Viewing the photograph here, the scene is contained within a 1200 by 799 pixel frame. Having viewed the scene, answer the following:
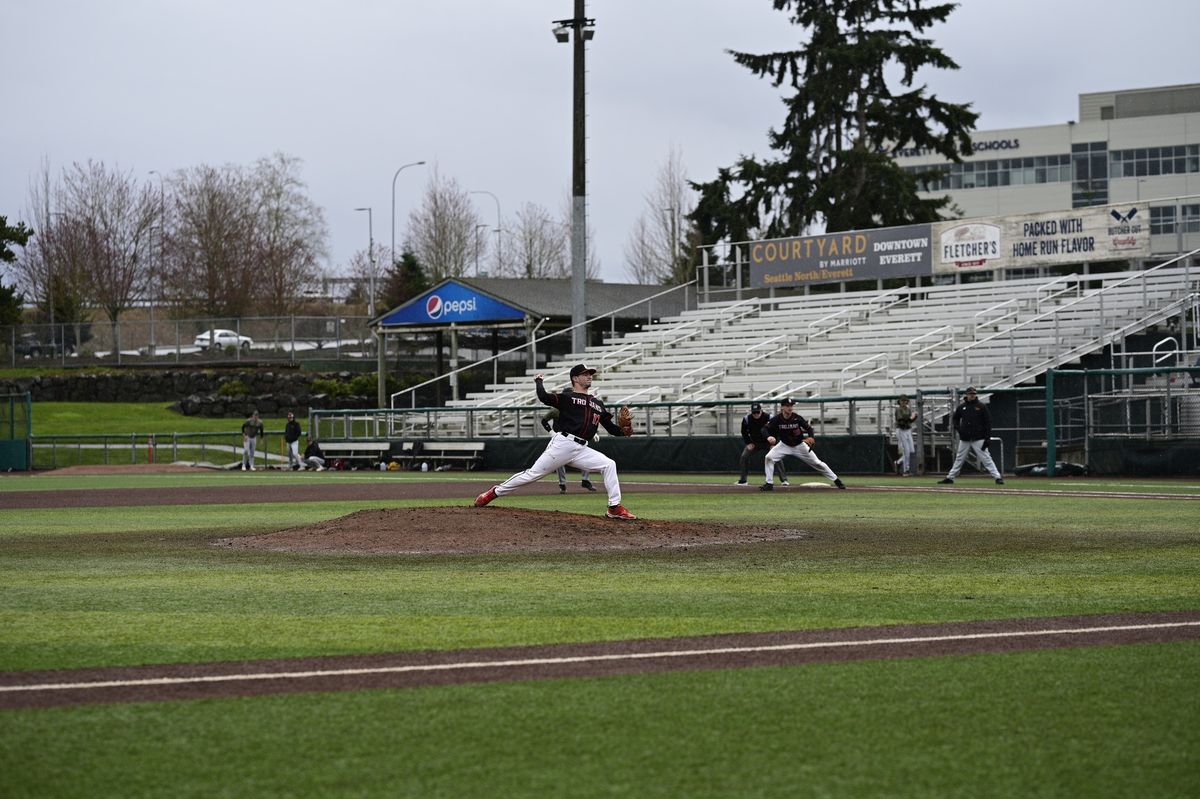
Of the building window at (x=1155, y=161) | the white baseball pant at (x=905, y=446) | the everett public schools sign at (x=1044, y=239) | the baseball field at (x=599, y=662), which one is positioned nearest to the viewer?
the baseball field at (x=599, y=662)

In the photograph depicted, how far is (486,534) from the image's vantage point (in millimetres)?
14430

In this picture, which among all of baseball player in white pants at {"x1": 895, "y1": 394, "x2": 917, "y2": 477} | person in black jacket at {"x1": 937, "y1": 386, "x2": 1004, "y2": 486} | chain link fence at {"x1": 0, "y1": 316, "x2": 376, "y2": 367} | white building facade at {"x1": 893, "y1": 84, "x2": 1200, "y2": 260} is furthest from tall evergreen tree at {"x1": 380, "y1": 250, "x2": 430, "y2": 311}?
person in black jacket at {"x1": 937, "y1": 386, "x2": 1004, "y2": 486}

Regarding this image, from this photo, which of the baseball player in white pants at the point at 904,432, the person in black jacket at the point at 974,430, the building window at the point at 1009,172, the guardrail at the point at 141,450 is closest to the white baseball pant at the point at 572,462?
the person in black jacket at the point at 974,430

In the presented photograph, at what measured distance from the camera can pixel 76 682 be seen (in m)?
6.89

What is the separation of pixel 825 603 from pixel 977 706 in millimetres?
3343

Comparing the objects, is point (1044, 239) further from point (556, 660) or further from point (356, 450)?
point (556, 660)

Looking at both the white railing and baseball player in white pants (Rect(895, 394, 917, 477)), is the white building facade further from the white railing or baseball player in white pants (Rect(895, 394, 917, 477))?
baseball player in white pants (Rect(895, 394, 917, 477))

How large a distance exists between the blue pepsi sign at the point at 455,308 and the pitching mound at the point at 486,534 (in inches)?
1329

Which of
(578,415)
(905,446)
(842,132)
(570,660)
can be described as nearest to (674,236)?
(842,132)

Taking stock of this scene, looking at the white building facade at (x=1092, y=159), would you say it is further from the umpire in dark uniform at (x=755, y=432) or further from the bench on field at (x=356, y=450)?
the umpire in dark uniform at (x=755, y=432)

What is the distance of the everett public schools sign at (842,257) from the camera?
4459 centimetres

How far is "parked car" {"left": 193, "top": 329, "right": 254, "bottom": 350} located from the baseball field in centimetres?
5176

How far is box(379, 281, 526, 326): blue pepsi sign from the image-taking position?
4956 cm

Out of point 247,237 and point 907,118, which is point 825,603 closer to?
point 907,118
